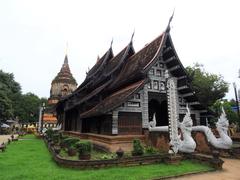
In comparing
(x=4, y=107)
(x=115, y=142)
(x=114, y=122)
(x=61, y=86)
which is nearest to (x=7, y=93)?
(x=4, y=107)

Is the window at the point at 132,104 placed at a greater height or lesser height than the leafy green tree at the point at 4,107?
lesser

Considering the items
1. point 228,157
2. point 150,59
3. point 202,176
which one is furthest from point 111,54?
point 202,176

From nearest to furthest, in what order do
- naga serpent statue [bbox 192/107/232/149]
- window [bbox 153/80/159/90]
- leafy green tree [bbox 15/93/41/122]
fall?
naga serpent statue [bbox 192/107/232/149] < window [bbox 153/80/159/90] < leafy green tree [bbox 15/93/41/122]

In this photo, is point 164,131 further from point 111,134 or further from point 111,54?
point 111,54

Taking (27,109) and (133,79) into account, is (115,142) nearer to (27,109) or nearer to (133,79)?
(133,79)

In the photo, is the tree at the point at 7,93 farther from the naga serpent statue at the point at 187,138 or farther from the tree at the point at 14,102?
the naga serpent statue at the point at 187,138

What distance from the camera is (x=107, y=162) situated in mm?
8906

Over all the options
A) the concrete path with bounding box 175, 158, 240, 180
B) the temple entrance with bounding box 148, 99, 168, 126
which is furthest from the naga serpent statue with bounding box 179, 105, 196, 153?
the temple entrance with bounding box 148, 99, 168, 126

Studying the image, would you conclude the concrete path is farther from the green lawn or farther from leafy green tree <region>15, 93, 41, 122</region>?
leafy green tree <region>15, 93, 41, 122</region>

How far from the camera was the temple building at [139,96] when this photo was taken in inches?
559

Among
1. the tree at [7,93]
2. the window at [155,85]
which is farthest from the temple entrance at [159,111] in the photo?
the tree at [7,93]

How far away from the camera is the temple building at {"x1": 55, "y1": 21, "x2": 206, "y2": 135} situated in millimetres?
14188

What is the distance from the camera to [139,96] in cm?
1524

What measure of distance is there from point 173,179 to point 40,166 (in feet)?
18.8
